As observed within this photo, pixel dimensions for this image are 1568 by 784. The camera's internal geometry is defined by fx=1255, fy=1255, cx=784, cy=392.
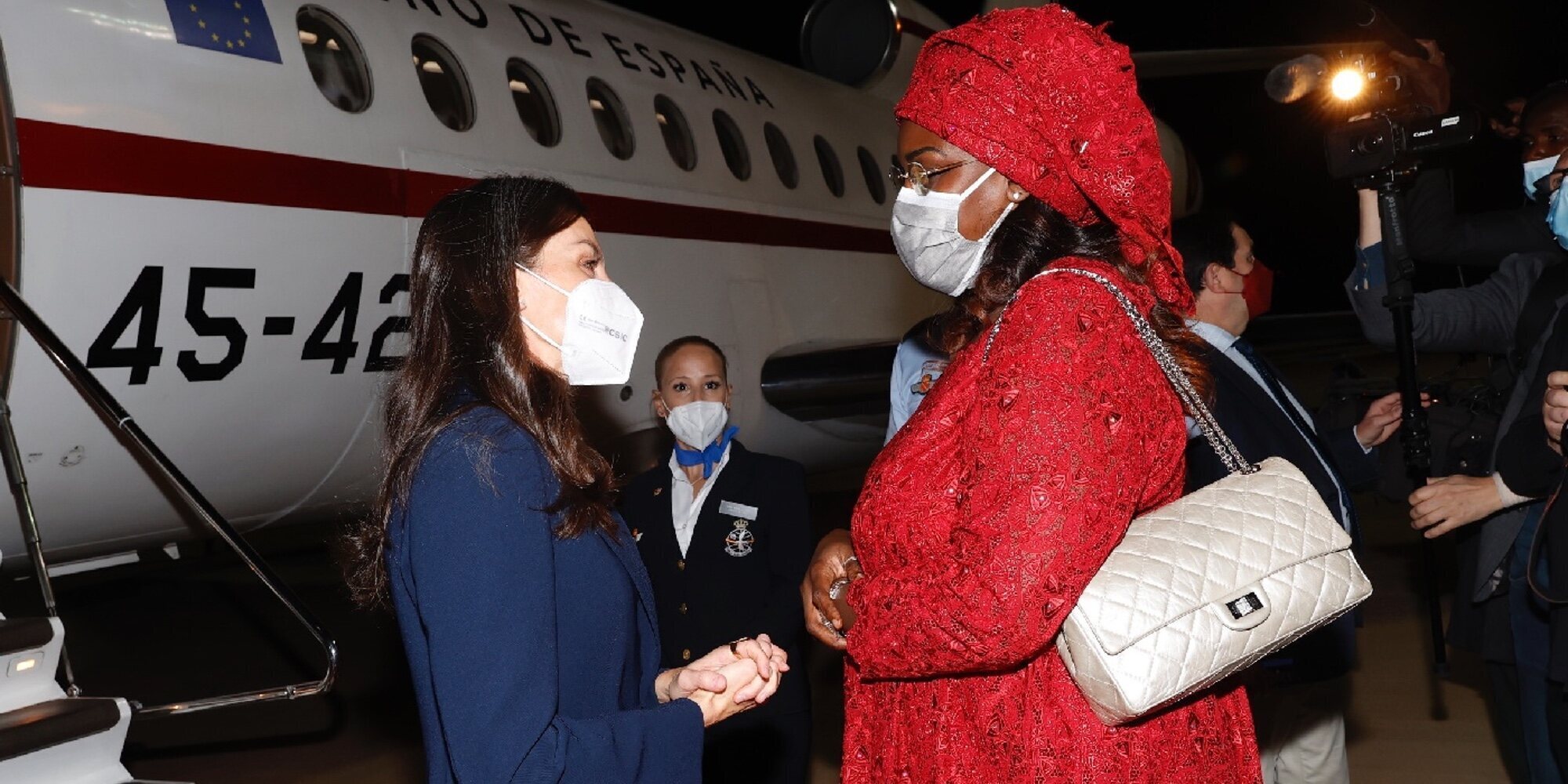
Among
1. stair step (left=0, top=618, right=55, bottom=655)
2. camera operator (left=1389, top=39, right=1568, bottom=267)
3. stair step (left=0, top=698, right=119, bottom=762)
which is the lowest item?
stair step (left=0, top=698, right=119, bottom=762)

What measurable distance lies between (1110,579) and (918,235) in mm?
653

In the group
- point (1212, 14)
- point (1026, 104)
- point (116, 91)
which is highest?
point (1212, 14)

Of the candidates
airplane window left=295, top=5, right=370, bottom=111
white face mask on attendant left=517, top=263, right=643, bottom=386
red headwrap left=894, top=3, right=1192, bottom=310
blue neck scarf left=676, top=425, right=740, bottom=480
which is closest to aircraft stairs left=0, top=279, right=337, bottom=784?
blue neck scarf left=676, top=425, right=740, bottom=480

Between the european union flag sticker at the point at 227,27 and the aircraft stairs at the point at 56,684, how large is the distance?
124 cm

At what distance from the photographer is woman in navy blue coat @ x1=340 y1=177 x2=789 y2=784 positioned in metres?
1.54

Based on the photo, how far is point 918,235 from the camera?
6.36 ft

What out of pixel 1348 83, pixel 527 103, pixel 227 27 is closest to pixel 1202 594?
pixel 1348 83

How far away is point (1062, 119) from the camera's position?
1.68m

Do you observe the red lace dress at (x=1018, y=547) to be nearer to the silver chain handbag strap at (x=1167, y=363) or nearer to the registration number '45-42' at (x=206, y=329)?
the silver chain handbag strap at (x=1167, y=363)

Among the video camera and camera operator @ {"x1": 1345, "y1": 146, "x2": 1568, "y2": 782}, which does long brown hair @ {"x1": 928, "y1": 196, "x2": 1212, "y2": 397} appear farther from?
the video camera

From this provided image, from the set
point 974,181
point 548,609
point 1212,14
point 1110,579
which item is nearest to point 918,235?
point 974,181

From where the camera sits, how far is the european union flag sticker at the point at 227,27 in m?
4.44

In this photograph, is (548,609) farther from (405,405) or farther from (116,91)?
(116,91)

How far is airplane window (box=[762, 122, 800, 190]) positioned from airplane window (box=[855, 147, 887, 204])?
3.94 ft
